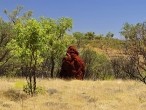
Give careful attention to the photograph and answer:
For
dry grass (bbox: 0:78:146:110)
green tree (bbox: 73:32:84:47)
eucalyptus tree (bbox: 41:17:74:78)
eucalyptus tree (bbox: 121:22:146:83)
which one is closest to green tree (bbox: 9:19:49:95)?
dry grass (bbox: 0:78:146:110)

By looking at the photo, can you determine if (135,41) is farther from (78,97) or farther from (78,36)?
(78,36)

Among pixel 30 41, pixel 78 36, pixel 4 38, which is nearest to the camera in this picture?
pixel 30 41

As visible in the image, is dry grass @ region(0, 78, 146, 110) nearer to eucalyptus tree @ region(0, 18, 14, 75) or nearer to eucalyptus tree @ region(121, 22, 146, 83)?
eucalyptus tree @ region(121, 22, 146, 83)

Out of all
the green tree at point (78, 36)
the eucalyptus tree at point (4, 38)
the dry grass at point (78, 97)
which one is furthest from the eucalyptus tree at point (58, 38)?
the green tree at point (78, 36)

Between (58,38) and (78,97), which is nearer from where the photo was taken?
(78,97)

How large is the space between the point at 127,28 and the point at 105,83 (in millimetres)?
5344

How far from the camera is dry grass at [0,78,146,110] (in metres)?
22.7

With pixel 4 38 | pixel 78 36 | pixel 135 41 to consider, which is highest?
pixel 78 36

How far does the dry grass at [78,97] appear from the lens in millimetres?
22734

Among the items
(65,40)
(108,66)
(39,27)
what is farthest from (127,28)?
(108,66)

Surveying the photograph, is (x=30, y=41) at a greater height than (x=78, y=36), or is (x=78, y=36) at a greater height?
(x=78, y=36)

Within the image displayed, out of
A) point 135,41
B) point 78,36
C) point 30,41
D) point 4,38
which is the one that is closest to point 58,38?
point 4,38

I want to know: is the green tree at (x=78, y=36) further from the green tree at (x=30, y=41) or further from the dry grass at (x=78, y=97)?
the green tree at (x=30, y=41)

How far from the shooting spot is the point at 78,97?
1041 inches
